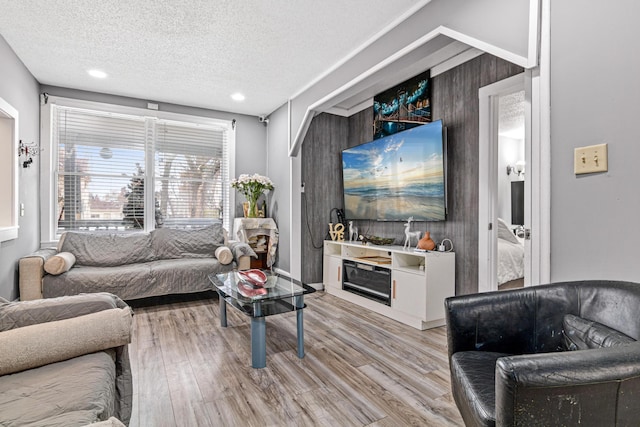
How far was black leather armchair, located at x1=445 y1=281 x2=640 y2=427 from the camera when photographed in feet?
2.84

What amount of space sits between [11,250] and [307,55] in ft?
10.9

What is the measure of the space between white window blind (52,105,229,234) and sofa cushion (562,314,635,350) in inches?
176

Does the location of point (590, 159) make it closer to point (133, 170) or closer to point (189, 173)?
point (189, 173)

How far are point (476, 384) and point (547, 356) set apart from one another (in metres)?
0.38

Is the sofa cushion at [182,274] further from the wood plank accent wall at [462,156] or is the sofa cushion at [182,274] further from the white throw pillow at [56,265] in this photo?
the wood plank accent wall at [462,156]

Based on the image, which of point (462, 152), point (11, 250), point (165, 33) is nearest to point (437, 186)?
point (462, 152)

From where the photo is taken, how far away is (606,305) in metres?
1.25

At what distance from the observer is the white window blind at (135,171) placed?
13.5ft

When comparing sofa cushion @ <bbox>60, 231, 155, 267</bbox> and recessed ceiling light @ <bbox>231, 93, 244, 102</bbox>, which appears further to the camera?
recessed ceiling light @ <bbox>231, 93, 244, 102</bbox>

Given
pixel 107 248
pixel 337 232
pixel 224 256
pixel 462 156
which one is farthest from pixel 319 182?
pixel 107 248

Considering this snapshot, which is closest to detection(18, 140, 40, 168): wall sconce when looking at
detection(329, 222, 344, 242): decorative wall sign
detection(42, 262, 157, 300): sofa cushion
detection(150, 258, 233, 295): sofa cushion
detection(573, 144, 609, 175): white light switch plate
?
detection(42, 262, 157, 300): sofa cushion

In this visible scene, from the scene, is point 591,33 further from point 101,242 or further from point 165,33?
point 101,242

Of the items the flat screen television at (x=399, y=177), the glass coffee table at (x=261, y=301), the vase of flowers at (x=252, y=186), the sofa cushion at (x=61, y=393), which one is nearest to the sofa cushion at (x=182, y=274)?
the glass coffee table at (x=261, y=301)

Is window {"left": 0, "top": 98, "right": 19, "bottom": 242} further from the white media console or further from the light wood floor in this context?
the white media console
